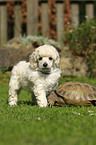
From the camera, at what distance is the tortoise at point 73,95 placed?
12.9 ft

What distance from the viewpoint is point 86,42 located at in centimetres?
750

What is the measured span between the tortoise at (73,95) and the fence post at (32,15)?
499 cm

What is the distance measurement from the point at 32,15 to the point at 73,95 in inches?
216

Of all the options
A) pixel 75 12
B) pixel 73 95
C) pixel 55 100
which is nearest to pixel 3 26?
pixel 75 12

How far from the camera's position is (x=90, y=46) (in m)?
7.46

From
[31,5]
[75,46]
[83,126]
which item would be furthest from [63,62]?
[83,126]

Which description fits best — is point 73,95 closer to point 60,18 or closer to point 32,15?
point 60,18

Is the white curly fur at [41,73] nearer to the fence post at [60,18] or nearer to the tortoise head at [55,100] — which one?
the tortoise head at [55,100]

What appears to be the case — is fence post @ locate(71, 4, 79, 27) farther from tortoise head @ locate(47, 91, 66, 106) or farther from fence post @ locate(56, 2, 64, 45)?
tortoise head @ locate(47, 91, 66, 106)

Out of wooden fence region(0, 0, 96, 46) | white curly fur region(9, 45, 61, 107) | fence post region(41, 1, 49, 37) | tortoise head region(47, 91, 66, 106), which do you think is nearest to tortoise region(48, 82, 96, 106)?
tortoise head region(47, 91, 66, 106)

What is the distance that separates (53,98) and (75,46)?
3.78 metres

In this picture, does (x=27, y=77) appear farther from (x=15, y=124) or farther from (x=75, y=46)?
(x=75, y=46)

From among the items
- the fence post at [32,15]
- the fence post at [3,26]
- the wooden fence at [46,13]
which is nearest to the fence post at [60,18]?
the wooden fence at [46,13]

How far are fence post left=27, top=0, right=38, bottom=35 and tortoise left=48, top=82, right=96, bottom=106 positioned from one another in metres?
4.99
